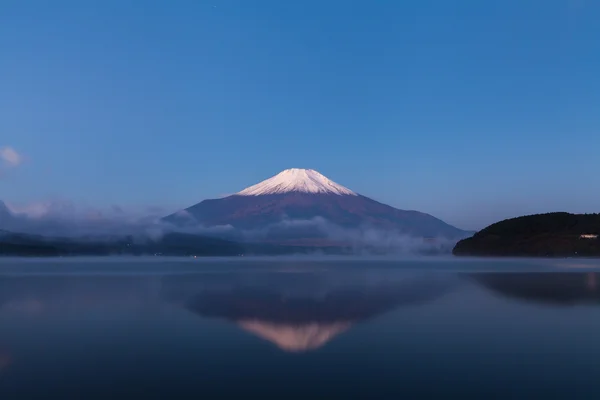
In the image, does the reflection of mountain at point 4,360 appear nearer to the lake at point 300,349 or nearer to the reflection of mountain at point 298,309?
the lake at point 300,349

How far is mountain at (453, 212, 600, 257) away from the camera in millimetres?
152625

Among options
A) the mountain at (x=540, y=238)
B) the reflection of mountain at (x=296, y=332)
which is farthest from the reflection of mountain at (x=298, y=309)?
the mountain at (x=540, y=238)

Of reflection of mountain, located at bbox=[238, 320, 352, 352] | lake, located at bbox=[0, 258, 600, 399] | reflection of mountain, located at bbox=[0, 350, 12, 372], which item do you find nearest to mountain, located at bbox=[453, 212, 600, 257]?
lake, located at bbox=[0, 258, 600, 399]

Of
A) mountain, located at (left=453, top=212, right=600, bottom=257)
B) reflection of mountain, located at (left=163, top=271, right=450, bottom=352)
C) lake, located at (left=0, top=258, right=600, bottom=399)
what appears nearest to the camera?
lake, located at (left=0, top=258, right=600, bottom=399)

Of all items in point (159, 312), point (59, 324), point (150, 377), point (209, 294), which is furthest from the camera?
point (209, 294)

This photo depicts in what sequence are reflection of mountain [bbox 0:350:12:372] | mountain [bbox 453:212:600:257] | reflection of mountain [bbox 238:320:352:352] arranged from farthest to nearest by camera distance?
mountain [bbox 453:212:600:257], reflection of mountain [bbox 238:320:352:352], reflection of mountain [bbox 0:350:12:372]

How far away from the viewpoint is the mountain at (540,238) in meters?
153

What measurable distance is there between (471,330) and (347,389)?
27.9 ft

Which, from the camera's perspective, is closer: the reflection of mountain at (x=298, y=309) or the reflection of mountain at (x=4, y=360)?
the reflection of mountain at (x=4, y=360)

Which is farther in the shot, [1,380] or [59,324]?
[59,324]

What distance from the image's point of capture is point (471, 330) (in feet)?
59.3

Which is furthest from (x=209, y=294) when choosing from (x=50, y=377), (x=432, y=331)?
(x=50, y=377)

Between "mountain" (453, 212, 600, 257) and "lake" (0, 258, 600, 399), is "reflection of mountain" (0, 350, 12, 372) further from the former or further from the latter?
"mountain" (453, 212, 600, 257)

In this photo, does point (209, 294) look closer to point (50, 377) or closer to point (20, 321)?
point (20, 321)
